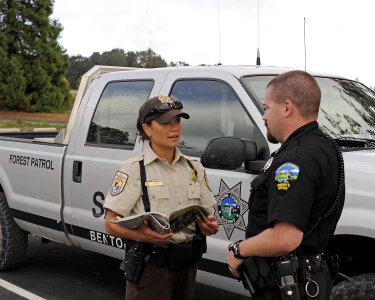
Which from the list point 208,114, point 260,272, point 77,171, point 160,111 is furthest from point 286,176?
point 77,171

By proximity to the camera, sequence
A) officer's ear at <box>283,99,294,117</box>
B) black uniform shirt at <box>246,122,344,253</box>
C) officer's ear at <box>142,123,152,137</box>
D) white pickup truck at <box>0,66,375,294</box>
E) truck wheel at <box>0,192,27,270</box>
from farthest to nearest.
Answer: truck wheel at <box>0,192,27,270</box> → white pickup truck at <box>0,66,375,294</box> → officer's ear at <box>142,123,152,137</box> → officer's ear at <box>283,99,294,117</box> → black uniform shirt at <box>246,122,344,253</box>

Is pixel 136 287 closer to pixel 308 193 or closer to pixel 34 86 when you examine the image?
pixel 308 193

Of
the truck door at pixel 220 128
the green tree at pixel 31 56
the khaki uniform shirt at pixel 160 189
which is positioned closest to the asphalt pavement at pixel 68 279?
the truck door at pixel 220 128

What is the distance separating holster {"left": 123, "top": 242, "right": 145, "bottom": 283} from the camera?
2.41 metres

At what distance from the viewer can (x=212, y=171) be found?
332 cm

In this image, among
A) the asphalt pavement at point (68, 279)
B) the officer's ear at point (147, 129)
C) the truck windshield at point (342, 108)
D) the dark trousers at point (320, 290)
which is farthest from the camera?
the asphalt pavement at point (68, 279)

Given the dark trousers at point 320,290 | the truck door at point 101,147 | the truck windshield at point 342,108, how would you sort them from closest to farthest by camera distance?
1. the dark trousers at point 320,290
2. the truck windshield at point 342,108
3. the truck door at point 101,147

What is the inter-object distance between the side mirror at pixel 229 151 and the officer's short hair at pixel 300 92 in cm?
89

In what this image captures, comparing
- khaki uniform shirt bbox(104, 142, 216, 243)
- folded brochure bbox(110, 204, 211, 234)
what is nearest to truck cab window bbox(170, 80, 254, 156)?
khaki uniform shirt bbox(104, 142, 216, 243)

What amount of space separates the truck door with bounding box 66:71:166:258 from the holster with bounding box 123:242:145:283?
4.59ft

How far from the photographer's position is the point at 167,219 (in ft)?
7.29

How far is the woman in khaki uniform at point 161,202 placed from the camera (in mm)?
2396

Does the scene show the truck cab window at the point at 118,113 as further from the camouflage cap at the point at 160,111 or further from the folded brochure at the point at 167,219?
the folded brochure at the point at 167,219

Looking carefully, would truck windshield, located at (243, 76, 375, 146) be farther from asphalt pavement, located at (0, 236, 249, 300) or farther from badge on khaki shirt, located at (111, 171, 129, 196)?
asphalt pavement, located at (0, 236, 249, 300)
